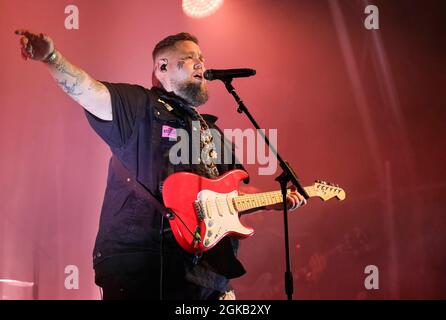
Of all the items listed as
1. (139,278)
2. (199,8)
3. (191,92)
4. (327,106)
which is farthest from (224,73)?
(327,106)

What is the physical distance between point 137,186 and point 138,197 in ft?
0.18

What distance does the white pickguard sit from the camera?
95.3 inches

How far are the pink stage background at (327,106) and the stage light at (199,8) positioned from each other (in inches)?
1.8

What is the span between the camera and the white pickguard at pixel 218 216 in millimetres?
2420

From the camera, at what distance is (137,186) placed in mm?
2365

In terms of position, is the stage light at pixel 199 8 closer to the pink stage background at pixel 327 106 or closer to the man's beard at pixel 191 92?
the pink stage background at pixel 327 106

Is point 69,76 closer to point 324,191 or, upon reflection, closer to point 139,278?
point 139,278

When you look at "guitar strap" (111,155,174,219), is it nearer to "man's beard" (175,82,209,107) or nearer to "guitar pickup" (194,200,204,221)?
"guitar pickup" (194,200,204,221)

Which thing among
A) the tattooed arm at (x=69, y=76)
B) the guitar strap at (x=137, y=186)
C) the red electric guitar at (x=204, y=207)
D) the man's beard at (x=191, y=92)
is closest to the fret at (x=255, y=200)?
the red electric guitar at (x=204, y=207)

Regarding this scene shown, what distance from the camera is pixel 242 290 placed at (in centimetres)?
350

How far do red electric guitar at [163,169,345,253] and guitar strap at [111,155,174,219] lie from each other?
0.03 m
